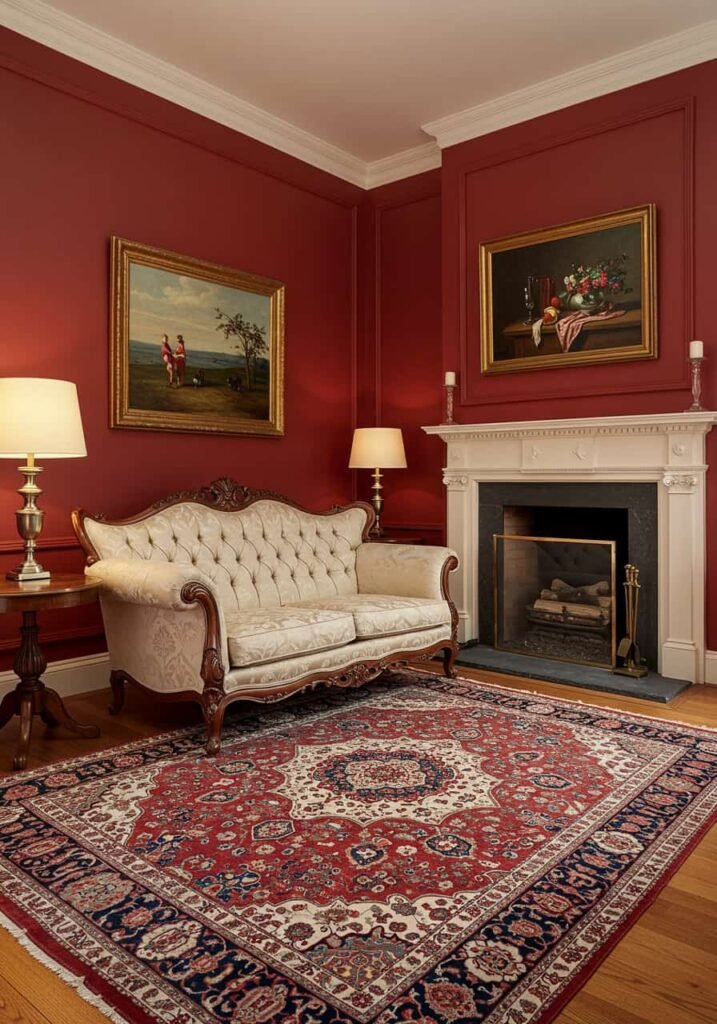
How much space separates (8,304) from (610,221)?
120 inches

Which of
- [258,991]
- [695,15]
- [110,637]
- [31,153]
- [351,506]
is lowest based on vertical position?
[258,991]

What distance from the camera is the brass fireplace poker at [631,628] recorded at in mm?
3928

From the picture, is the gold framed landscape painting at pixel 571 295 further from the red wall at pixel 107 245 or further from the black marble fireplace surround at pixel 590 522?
the red wall at pixel 107 245

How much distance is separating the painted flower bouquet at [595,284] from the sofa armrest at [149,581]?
2579 millimetres

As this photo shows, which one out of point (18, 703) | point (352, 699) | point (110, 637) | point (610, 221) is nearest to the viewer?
point (18, 703)

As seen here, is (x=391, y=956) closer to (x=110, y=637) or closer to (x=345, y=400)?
(x=110, y=637)

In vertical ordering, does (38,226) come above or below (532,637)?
above

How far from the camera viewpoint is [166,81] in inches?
160

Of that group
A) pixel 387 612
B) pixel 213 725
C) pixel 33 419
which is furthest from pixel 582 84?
pixel 213 725

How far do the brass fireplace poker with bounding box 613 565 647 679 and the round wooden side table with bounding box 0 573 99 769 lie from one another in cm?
256

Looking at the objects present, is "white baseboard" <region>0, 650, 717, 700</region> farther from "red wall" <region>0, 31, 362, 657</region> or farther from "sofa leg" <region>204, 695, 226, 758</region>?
"sofa leg" <region>204, 695, 226, 758</region>

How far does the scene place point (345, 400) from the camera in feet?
17.4

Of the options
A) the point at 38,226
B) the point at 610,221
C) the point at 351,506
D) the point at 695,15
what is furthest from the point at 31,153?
the point at 695,15

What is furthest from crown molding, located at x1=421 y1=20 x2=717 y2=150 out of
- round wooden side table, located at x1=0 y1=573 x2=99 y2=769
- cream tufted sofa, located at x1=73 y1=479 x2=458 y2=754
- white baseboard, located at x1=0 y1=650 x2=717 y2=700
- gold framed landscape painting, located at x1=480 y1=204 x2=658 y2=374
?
round wooden side table, located at x1=0 y1=573 x2=99 y2=769
